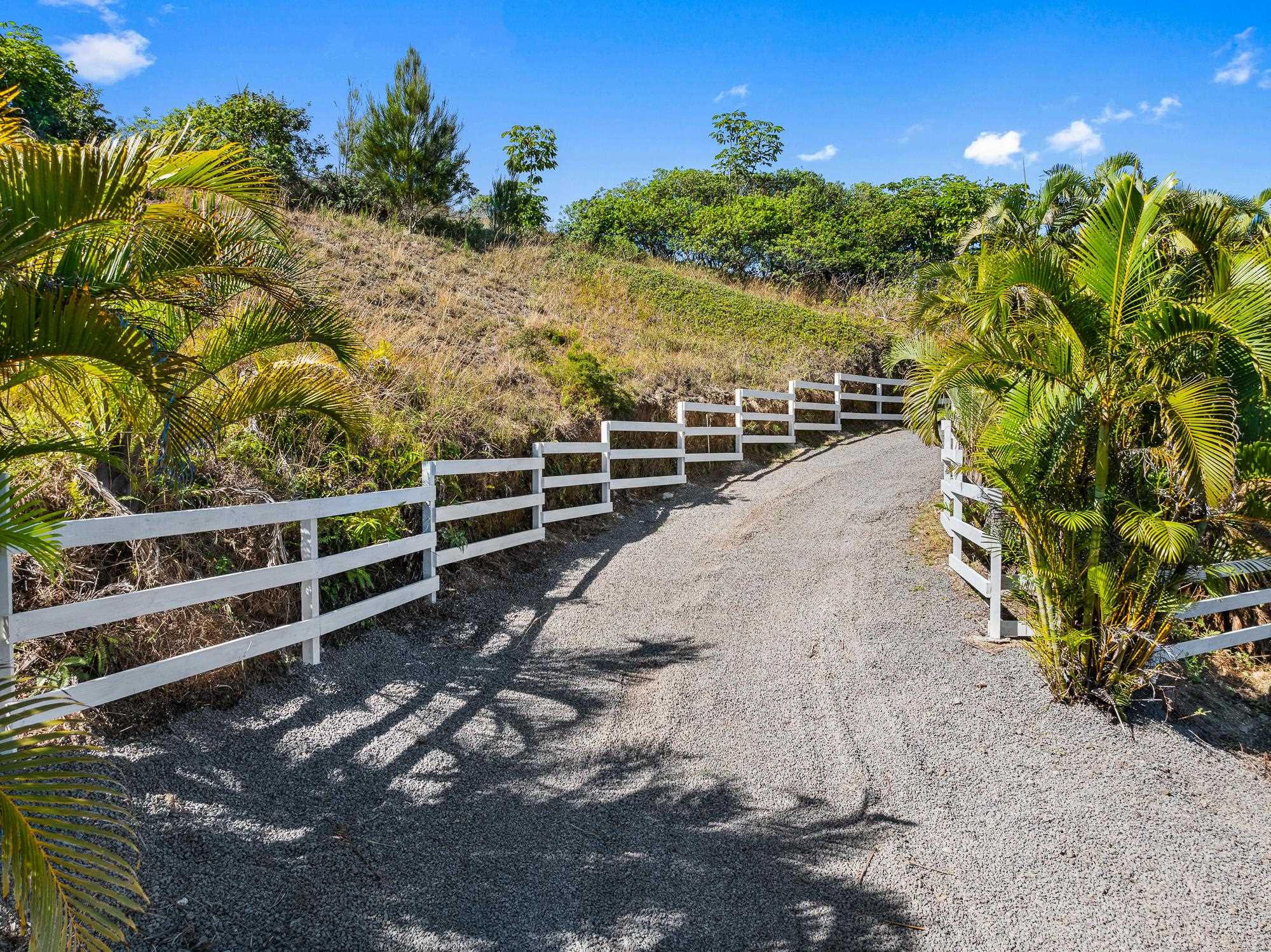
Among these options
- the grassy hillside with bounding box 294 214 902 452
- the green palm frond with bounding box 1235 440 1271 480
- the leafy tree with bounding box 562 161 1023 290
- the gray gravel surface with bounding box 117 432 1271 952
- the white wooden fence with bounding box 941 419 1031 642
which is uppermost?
the leafy tree with bounding box 562 161 1023 290

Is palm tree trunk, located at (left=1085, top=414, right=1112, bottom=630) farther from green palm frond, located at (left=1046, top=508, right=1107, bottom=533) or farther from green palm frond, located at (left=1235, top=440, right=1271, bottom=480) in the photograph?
green palm frond, located at (left=1235, top=440, right=1271, bottom=480)

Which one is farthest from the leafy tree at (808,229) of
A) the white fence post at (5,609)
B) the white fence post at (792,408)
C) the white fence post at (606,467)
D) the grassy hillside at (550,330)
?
the white fence post at (5,609)

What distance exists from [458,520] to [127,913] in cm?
566

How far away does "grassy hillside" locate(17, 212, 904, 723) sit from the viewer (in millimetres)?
5227

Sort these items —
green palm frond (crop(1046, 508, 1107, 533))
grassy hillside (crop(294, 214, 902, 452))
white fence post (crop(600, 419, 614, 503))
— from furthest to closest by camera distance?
white fence post (crop(600, 419, 614, 503)) < grassy hillside (crop(294, 214, 902, 452)) < green palm frond (crop(1046, 508, 1107, 533))

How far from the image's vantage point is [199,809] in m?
3.96

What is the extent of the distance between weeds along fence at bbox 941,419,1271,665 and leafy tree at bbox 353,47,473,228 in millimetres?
17839

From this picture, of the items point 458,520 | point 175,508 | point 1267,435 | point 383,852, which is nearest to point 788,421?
point 458,520

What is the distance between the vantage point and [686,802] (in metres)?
4.72

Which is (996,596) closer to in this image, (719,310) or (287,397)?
(287,397)

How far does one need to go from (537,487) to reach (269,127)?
62.1ft

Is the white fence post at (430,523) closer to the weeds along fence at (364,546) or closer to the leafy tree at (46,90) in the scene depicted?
the weeds along fence at (364,546)

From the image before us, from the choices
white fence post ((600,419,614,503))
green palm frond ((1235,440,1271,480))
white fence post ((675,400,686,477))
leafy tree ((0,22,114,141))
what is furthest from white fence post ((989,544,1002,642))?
leafy tree ((0,22,114,141))

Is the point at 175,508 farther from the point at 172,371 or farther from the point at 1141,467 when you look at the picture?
the point at 1141,467
